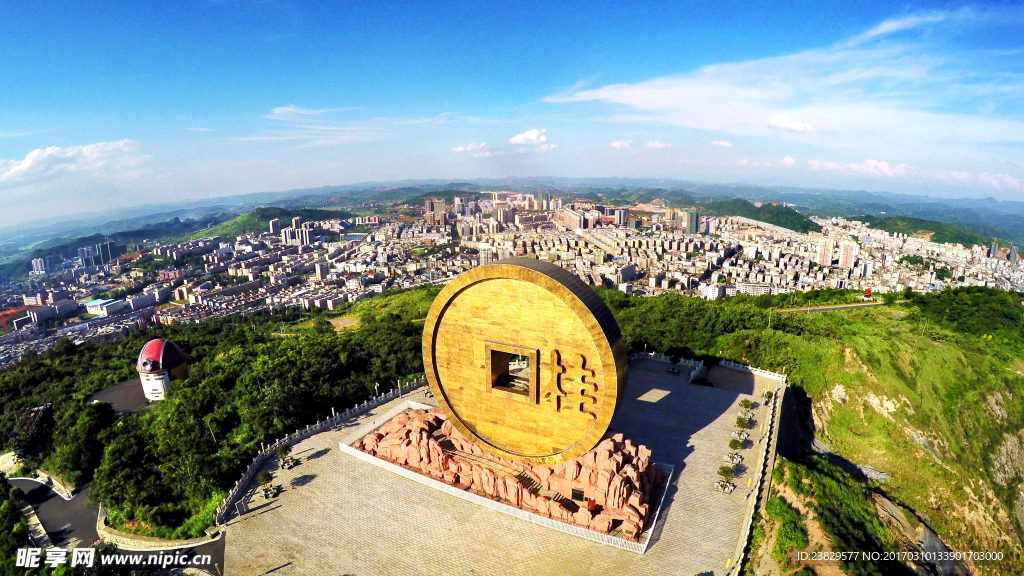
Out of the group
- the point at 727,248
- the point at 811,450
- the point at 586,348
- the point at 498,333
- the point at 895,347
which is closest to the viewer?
the point at 586,348

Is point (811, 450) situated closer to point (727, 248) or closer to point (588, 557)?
point (588, 557)

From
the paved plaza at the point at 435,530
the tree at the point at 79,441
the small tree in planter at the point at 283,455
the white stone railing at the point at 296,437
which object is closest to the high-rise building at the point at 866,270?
the paved plaza at the point at 435,530

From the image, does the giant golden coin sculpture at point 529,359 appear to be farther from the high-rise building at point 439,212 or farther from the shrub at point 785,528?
the high-rise building at point 439,212

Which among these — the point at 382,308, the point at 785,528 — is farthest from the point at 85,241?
the point at 785,528

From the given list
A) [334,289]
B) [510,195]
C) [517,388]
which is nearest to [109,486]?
[517,388]

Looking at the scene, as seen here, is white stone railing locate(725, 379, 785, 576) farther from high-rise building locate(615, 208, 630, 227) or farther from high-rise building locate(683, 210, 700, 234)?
high-rise building locate(683, 210, 700, 234)

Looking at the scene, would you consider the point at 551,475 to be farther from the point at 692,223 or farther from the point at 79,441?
the point at 692,223

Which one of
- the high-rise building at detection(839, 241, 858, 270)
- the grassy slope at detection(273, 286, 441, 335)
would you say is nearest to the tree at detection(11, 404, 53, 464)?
the grassy slope at detection(273, 286, 441, 335)
